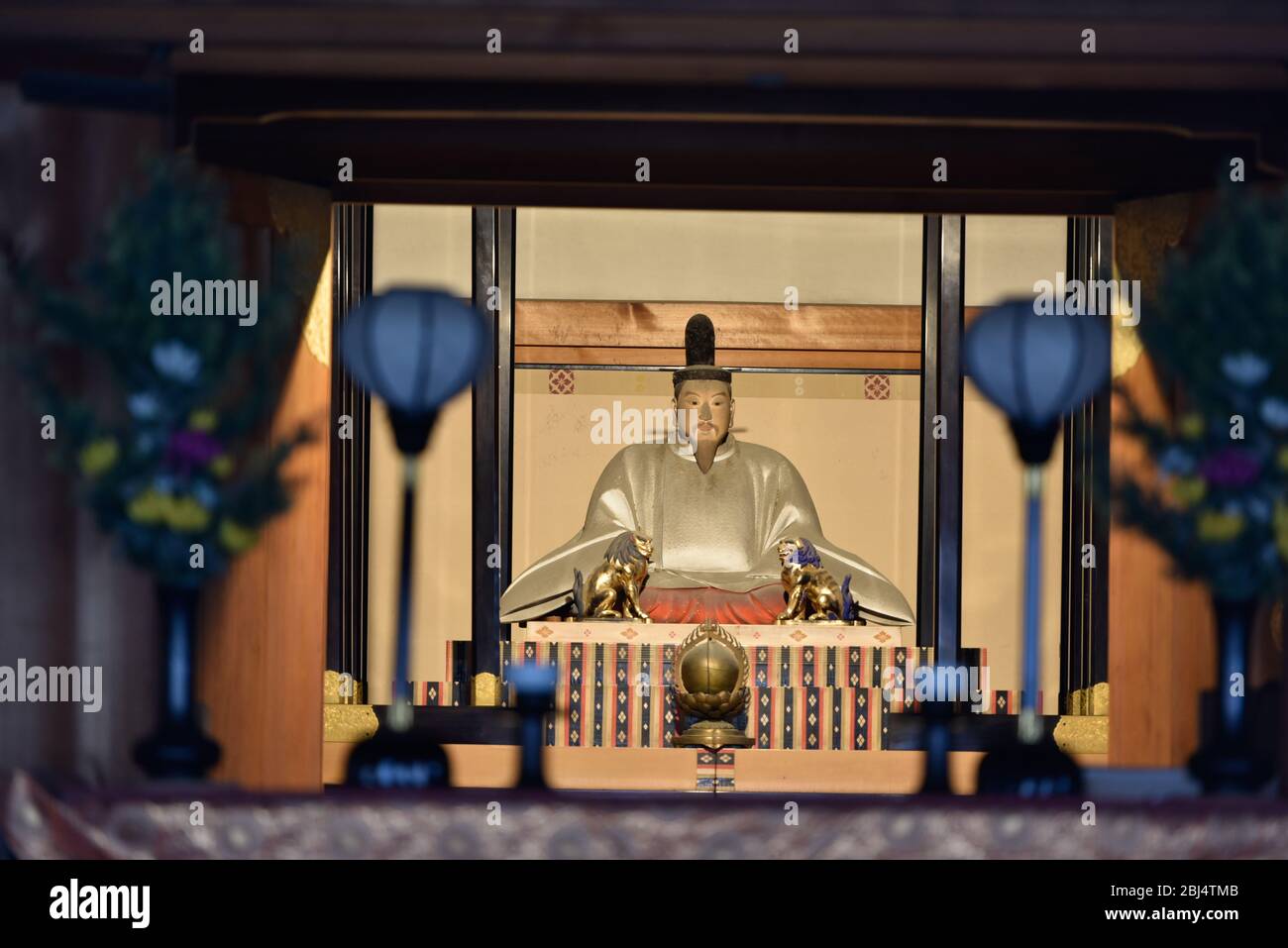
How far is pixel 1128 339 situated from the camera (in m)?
5.59

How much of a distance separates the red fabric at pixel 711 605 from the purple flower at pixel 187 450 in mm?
2477

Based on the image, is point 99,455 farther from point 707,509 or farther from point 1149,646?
point 707,509

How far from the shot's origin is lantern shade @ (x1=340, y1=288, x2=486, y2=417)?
561cm

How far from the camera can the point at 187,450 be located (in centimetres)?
455

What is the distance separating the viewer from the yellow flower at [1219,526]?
4.61 meters

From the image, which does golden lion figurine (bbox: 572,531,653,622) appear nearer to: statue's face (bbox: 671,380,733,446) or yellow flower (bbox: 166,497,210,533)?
statue's face (bbox: 671,380,733,446)

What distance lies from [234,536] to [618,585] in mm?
2116


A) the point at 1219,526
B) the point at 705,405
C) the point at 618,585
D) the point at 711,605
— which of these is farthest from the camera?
the point at 705,405

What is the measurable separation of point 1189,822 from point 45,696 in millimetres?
2658

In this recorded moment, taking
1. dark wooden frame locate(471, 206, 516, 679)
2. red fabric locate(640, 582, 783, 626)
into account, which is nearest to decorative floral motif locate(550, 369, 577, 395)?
dark wooden frame locate(471, 206, 516, 679)

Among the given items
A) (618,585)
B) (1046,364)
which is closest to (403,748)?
(618,585)

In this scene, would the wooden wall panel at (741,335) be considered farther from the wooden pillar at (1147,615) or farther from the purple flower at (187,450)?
the purple flower at (187,450)

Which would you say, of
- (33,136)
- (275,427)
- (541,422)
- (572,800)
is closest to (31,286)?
(33,136)

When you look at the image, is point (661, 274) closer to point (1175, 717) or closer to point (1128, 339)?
point (1128, 339)
